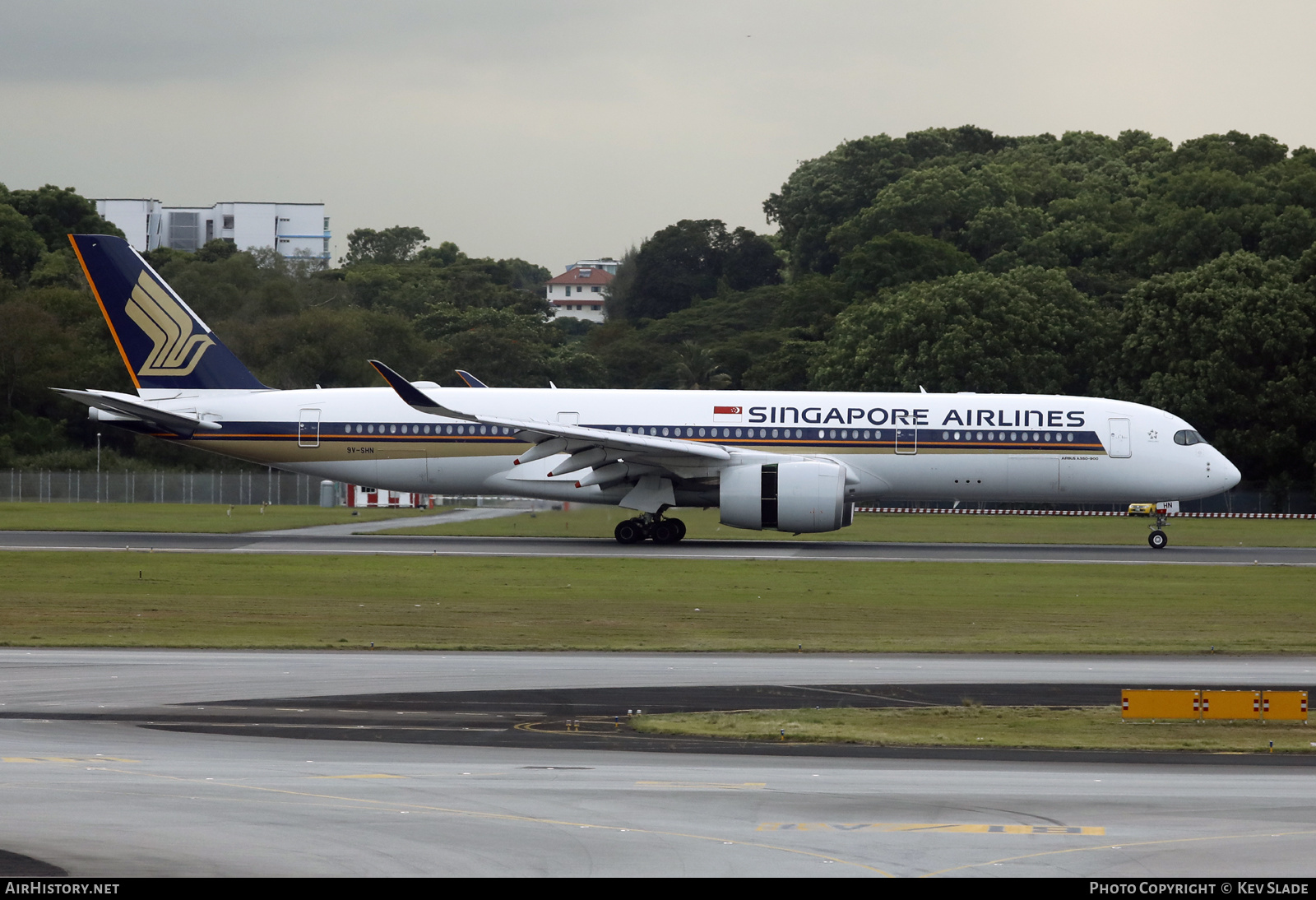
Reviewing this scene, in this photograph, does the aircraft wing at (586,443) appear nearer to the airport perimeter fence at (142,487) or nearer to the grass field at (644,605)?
the grass field at (644,605)

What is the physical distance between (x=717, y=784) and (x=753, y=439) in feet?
86.0

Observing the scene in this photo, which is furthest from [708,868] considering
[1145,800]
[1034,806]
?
[1145,800]

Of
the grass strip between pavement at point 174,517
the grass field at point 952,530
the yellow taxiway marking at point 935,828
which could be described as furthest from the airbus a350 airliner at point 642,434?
the yellow taxiway marking at point 935,828

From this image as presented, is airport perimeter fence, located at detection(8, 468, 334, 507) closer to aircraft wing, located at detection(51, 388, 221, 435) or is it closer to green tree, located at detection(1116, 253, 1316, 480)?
aircraft wing, located at detection(51, 388, 221, 435)

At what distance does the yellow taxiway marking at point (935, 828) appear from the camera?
1062 centimetres

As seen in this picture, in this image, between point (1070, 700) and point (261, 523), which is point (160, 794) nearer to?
point (1070, 700)

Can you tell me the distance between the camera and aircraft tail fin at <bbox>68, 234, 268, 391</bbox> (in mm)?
39469

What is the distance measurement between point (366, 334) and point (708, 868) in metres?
62.2

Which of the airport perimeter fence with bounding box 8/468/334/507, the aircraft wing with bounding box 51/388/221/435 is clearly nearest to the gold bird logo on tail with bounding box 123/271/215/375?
the aircraft wing with bounding box 51/388/221/435

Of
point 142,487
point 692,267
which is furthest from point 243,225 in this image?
point 142,487

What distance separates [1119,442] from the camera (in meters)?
38.9

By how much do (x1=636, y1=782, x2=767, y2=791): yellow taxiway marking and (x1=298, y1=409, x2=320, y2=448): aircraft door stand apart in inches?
1104

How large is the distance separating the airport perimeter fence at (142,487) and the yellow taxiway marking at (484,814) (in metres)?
47.1

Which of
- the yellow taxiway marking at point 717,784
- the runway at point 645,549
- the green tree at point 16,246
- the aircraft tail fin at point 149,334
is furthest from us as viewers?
the green tree at point 16,246
